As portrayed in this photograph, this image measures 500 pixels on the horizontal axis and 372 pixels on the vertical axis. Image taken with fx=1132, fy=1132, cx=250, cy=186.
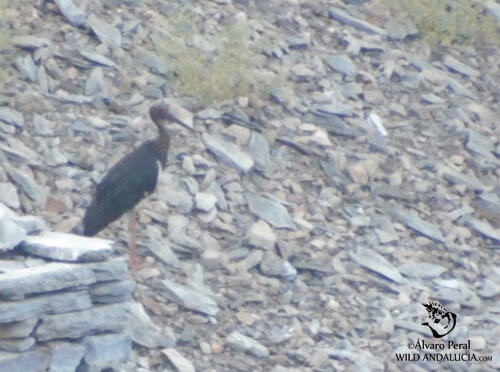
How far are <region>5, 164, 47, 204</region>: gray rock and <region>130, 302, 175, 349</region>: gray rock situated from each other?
1313 millimetres

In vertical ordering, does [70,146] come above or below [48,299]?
below

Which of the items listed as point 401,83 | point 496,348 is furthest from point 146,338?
point 401,83

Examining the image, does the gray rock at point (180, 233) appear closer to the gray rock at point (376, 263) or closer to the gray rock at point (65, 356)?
the gray rock at point (376, 263)

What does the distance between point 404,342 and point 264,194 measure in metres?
1.91

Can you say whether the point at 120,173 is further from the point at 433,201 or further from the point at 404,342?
the point at 433,201

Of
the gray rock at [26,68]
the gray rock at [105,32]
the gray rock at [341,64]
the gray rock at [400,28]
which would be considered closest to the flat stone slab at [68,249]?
the gray rock at [26,68]

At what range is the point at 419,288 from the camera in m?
8.88

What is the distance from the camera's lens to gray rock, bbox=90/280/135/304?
6473 millimetres

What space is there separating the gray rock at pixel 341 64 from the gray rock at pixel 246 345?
444 centimetres

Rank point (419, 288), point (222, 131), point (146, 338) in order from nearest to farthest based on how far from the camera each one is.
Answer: point (146, 338)
point (419, 288)
point (222, 131)

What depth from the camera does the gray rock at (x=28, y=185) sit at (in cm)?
833

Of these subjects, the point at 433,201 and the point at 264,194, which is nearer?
the point at 264,194

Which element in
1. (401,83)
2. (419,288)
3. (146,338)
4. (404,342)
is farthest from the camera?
(401,83)

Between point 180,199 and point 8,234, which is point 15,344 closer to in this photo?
point 8,234
